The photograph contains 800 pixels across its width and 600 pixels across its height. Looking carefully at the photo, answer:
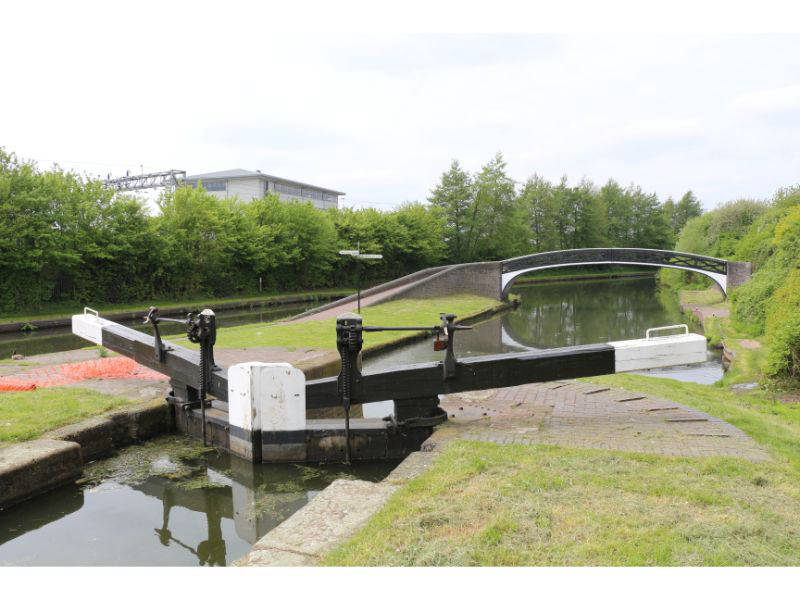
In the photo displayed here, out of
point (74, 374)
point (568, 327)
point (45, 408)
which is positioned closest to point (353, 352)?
point (45, 408)

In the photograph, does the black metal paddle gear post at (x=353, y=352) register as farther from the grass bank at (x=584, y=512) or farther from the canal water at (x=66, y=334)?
the canal water at (x=66, y=334)

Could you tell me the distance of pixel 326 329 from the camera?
1523 centimetres

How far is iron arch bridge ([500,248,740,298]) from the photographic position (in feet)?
82.0

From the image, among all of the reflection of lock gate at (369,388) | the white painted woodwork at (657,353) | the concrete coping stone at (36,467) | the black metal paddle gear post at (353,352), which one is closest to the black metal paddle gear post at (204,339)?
the reflection of lock gate at (369,388)

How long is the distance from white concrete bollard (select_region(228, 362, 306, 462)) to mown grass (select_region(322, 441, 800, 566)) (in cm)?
182

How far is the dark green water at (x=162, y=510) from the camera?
4176 mm

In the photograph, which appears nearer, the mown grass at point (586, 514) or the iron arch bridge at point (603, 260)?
the mown grass at point (586, 514)

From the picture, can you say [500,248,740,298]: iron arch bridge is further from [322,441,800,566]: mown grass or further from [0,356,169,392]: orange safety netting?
[322,441,800,566]: mown grass

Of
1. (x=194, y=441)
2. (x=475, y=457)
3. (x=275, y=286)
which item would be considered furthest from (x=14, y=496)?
(x=275, y=286)

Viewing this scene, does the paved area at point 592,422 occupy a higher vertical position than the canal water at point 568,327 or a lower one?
higher

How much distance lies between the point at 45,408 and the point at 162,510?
232cm

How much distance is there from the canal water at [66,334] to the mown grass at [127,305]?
864 mm

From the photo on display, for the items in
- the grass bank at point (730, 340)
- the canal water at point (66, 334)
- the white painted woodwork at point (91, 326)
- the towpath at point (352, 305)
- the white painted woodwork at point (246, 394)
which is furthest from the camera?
the towpath at point (352, 305)

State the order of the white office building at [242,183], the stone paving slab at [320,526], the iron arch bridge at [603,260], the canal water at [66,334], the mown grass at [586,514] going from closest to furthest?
the mown grass at [586,514] < the stone paving slab at [320,526] < the canal water at [66,334] < the iron arch bridge at [603,260] < the white office building at [242,183]
